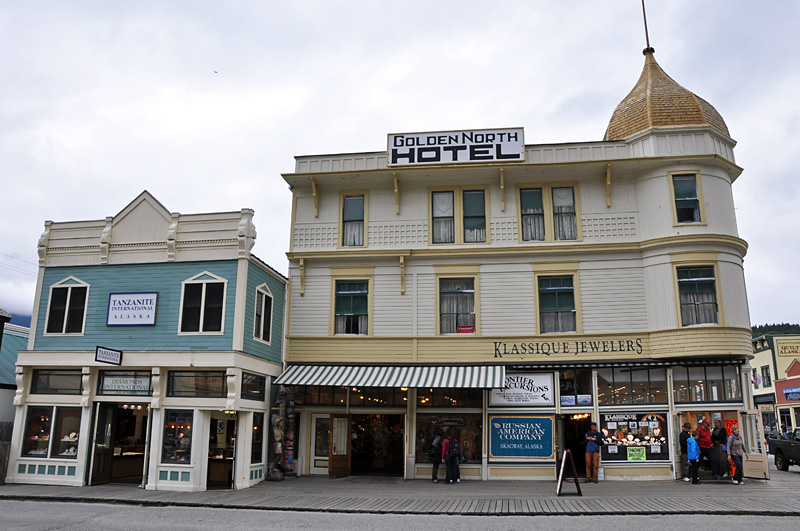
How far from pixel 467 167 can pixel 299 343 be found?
8255 millimetres

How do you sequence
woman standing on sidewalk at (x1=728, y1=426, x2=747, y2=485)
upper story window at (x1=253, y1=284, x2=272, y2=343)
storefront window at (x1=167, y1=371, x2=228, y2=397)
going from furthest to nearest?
1. upper story window at (x1=253, y1=284, x2=272, y2=343)
2. storefront window at (x1=167, y1=371, x2=228, y2=397)
3. woman standing on sidewalk at (x1=728, y1=426, x2=747, y2=485)

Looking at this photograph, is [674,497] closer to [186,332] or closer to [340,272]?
[340,272]

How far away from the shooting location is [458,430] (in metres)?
20.6

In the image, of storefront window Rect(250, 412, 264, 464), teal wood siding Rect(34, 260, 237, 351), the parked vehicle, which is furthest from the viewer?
the parked vehicle

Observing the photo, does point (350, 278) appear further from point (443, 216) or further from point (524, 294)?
point (524, 294)

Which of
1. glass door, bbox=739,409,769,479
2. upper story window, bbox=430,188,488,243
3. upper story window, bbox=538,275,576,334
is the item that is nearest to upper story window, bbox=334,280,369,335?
upper story window, bbox=430,188,488,243

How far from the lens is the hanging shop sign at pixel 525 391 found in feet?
67.1

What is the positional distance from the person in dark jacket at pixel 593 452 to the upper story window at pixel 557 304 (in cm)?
350

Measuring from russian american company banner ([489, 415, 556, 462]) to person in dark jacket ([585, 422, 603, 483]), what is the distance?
1.17 metres

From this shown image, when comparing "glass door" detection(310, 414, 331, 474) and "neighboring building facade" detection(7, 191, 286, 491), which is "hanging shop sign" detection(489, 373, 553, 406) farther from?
"neighboring building facade" detection(7, 191, 286, 491)

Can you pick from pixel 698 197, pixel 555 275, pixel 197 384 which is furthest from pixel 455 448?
pixel 698 197

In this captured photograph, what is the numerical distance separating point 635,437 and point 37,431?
18.3 metres

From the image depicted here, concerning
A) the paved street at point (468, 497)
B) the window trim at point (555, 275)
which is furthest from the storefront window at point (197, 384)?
the window trim at point (555, 275)

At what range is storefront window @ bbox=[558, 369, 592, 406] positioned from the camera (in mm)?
20359
